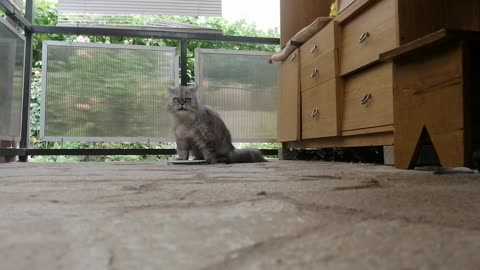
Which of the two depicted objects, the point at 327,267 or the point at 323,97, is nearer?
the point at 327,267

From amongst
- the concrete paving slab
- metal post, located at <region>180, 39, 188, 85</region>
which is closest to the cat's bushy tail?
metal post, located at <region>180, 39, 188, 85</region>

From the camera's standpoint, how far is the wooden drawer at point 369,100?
192cm

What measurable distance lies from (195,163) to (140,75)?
1.29 metres

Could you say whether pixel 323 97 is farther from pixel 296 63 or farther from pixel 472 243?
pixel 472 243

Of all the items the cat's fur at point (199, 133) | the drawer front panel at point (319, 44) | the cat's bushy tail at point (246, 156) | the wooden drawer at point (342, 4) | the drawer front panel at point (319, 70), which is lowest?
the cat's bushy tail at point (246, 156)

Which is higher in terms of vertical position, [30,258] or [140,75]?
[140,75]

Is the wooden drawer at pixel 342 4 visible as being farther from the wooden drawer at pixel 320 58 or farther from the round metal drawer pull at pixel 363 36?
the round metal drawer pull at pixel 363 36

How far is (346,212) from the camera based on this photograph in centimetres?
62

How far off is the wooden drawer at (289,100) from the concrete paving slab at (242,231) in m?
2.23

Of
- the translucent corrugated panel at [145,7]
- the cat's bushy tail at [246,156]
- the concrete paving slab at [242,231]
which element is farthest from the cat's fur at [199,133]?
the concrete paving slab at [242,231]

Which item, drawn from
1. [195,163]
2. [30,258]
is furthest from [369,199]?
[195,163]

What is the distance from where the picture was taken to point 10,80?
292cm

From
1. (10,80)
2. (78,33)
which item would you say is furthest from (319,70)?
(10,80)

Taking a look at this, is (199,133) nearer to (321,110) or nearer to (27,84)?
(321,110)
